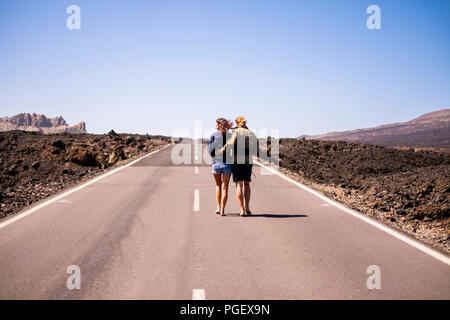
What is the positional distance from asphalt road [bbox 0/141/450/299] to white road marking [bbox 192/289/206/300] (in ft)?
0.08

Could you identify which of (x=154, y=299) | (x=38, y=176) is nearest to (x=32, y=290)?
(x=154, y=299)

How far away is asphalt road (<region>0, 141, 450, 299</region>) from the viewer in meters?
4.26

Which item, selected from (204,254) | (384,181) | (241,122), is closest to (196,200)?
(241,122)

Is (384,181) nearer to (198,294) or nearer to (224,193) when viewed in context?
(224,193)

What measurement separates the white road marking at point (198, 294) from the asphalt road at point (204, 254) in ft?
0.08

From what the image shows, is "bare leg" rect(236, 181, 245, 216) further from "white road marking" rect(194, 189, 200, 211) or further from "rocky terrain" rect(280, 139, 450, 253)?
"rocky terrain" rect(280, 139, 450, 253)

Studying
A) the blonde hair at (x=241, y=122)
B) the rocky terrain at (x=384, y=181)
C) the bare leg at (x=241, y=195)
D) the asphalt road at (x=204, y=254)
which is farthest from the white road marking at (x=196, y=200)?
the rocky terrain at (x=384, y=181)

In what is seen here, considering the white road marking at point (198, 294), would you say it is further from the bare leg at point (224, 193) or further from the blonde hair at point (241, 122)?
the blonde hair at point (241, 122)

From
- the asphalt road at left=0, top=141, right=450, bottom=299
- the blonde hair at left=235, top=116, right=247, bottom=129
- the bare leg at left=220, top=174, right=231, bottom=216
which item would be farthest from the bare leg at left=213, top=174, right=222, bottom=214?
the blonde hair at left=235, top=116, right=247, bottom=129

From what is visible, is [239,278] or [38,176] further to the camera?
[38,176]

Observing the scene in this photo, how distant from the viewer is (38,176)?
63.5ft

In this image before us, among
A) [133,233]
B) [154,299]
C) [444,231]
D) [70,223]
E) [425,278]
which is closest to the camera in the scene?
[154,299]
